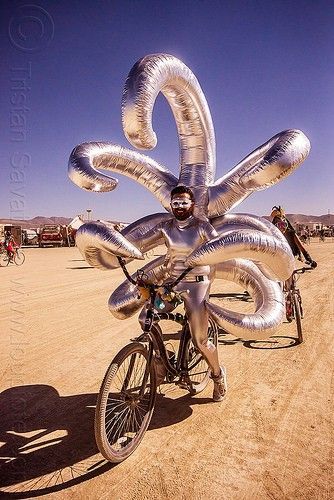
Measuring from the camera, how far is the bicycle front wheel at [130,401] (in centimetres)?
271

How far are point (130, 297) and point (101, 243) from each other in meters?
0.84

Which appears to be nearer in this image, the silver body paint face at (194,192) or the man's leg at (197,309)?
the silver body paint face at (194,192)

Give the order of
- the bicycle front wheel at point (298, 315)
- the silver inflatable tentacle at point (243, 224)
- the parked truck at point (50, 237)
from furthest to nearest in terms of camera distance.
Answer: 1. the parked truck at point (50, 237)
2. the bicycle front wheel at point (298, 315)
3. the silver inflatable tentacle at point (243, 224)

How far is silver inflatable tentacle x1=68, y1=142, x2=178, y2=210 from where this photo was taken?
324 centimetres

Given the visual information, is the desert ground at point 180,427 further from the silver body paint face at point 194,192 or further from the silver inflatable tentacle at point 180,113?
the silver inflatable tentacle at point 180,113

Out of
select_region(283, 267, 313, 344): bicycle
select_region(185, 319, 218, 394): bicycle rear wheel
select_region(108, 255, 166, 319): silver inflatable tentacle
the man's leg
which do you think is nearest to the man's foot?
select_region(185, 319, 218, 394): bicycle rear wheel

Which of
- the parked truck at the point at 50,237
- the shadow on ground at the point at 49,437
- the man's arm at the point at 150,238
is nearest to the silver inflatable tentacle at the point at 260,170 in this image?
the man's arm at the point at 150,238

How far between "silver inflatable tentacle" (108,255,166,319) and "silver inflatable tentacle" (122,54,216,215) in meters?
0.74

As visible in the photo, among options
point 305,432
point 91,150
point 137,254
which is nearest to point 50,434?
point 137,254

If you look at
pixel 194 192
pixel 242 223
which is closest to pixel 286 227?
pixel 242 223

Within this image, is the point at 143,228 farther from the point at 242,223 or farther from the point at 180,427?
the point at 180,427

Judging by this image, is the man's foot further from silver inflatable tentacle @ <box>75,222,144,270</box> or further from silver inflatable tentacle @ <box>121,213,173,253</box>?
silver inflatable tentacle @ <box>75,222,144,270</box>

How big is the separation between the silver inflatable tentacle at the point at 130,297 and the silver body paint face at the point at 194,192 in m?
0.01

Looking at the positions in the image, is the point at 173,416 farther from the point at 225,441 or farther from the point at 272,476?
the point at 272,476
